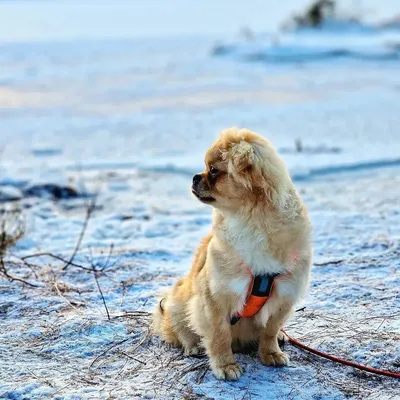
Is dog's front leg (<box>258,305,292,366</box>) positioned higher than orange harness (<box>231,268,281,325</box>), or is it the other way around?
orange harness (<box>231,268,281,325</box>)

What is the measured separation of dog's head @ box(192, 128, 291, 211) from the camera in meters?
3.33

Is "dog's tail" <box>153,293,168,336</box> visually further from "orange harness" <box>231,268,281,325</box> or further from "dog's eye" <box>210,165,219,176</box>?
"dog's eye" <box>210,165,219,176</box>

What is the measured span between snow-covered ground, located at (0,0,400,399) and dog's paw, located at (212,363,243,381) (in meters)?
0.04

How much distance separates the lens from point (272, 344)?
12.1 ft

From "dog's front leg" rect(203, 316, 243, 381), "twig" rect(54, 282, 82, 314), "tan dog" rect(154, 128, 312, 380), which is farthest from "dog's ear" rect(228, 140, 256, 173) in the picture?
"twig" rect(54, 282, 82, 314)

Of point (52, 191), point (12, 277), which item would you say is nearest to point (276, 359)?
point (12, 277)

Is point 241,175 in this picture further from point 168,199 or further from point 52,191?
point 52,191

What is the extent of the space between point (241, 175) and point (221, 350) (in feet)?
3.19

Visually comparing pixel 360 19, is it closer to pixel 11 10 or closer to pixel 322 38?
pixel 322 38

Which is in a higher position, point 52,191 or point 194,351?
point 52,191

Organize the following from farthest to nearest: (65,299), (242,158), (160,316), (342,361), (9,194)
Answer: (9,194) → (65,299) → (160,316) → (342,361) → (242,158)

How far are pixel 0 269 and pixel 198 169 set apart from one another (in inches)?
160

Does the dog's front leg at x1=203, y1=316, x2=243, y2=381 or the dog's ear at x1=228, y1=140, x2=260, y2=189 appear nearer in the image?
the dog's ear at x1=228, y1=140, x2=260, y2=189

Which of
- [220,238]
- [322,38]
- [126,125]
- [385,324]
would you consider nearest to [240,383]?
[220,238]
